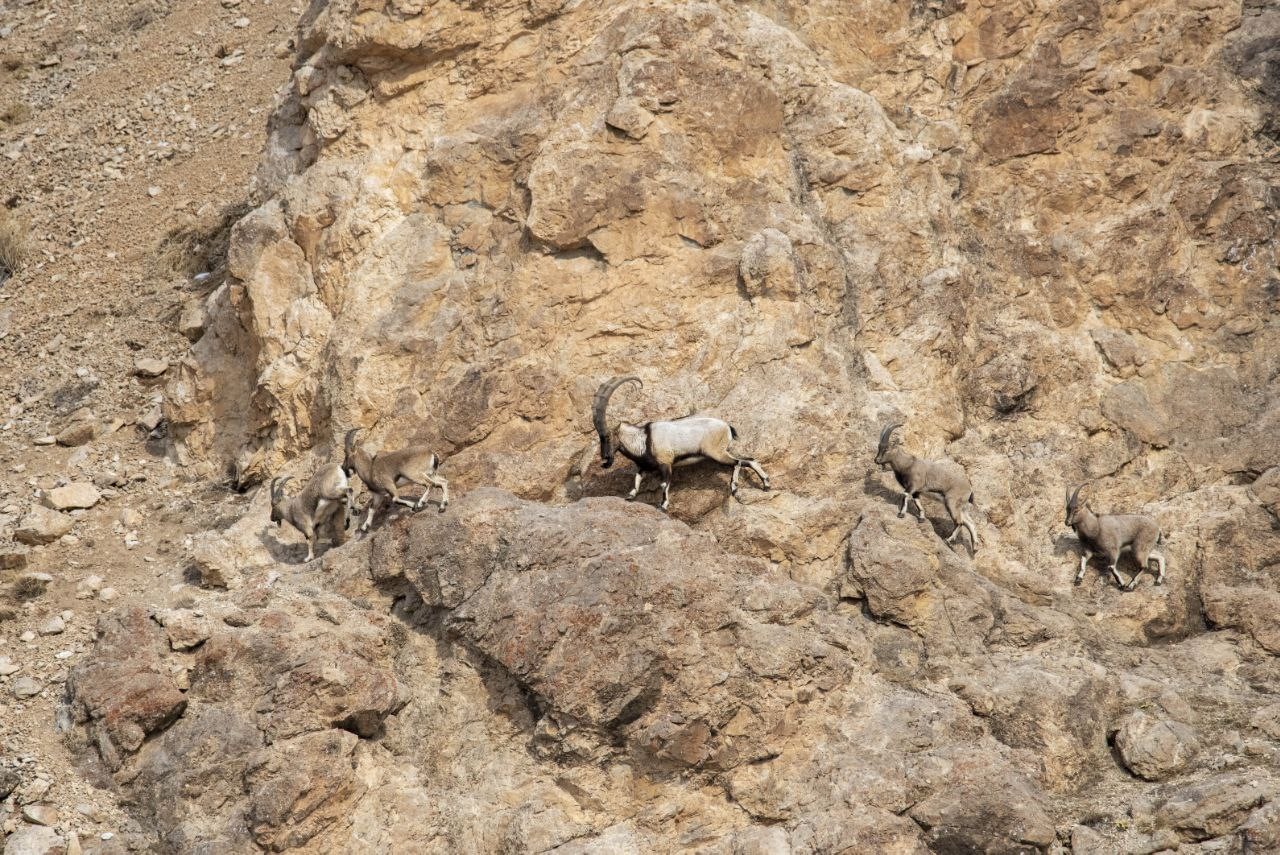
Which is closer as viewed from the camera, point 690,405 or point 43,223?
point 690,405

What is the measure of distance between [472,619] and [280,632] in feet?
5.81

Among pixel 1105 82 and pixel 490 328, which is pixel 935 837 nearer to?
pixel 490 328

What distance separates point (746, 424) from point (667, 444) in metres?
1.23

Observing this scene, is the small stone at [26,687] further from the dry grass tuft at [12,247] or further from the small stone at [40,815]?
the dry grass tuft at [12,247]

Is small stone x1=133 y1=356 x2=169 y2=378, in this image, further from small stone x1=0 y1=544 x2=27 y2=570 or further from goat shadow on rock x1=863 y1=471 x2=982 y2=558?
goat shadow on rock x1=863 y1=471 x2=982 y2=558

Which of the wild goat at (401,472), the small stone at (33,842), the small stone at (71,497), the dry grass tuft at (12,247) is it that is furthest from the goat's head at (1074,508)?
the dry grass tuft at (12,247)

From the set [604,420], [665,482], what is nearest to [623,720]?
[665,482]

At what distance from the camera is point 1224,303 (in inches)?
711

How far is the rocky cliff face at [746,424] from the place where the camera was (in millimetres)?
13406

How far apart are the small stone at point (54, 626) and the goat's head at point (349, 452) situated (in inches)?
136

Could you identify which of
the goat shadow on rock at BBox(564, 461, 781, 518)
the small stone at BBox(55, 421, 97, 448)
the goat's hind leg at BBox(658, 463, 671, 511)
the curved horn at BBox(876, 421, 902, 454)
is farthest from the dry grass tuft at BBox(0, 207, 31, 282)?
the curved horn at BBox(876, 421, 902, 454)

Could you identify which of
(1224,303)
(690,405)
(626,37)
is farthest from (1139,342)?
(626,37)

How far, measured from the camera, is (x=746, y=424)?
1574 cm

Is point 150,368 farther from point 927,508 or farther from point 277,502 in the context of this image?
point 927,508
